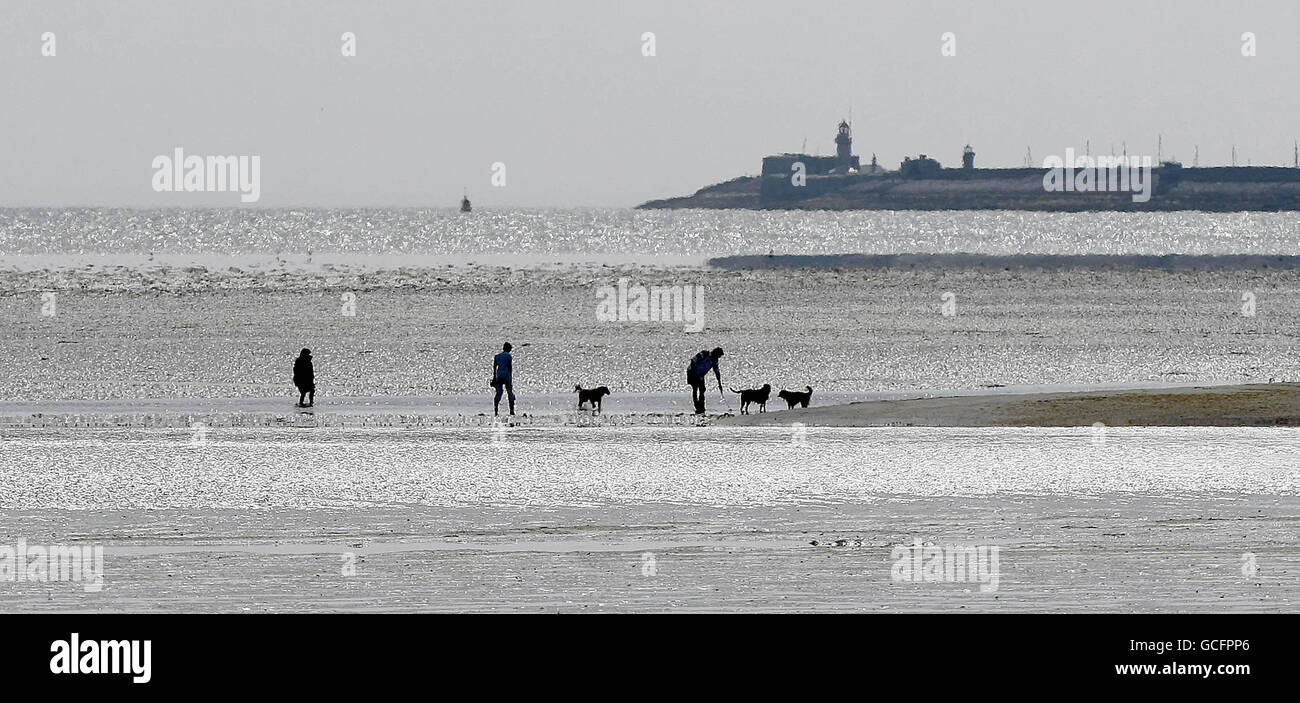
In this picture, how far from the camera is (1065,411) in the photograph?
87.5 feet

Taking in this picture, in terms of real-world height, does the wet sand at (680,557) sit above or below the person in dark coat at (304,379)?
below

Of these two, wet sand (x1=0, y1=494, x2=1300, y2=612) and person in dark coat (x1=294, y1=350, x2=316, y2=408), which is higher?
person in dark coat (x1=294, y1=350, x2=316, y2=408)

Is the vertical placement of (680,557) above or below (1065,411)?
below

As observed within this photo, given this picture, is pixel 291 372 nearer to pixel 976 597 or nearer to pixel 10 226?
pixel 976 597

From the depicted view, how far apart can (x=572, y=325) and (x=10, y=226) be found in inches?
5433

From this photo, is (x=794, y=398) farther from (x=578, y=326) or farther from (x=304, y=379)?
(x=578, y=326)

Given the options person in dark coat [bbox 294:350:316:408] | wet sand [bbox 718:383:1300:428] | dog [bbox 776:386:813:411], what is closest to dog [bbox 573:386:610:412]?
wet sand [bbox 718:383:1300:428]

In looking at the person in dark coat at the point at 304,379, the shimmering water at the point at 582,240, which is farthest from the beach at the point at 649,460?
the shimmering water at the point at 582,240

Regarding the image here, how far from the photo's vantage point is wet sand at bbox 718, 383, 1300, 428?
25.6 m

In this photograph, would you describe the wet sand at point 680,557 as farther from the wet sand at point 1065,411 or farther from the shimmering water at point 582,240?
the shimmering water at point 582,240

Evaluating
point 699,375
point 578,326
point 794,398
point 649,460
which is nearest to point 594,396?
point 699,375

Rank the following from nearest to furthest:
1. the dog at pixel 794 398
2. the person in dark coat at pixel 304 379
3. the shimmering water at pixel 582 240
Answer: the dog at pixel 794 398 → the person in dark coat at pixel 304 379 → the shimmering water at pixel 582 240

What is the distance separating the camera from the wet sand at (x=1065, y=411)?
25.6 m

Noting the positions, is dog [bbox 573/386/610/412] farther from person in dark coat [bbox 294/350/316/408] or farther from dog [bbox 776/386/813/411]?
person in dark coat [bbox 294/350/316/408]
